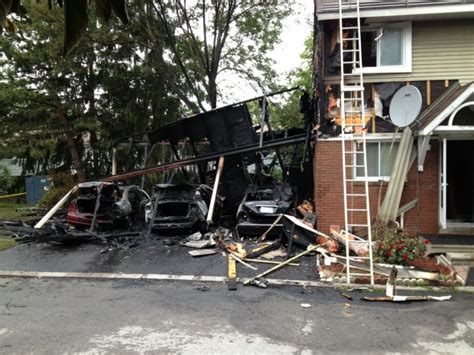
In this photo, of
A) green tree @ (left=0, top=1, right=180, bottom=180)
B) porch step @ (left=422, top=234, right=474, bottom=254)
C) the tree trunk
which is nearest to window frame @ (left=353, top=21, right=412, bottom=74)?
porch step @ (left=422, top=234, right=474, bottom=254)

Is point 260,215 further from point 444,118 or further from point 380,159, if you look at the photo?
point 444,118

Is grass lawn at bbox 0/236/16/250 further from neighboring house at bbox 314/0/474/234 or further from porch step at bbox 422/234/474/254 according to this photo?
porch step at bbox 422/234/474/254

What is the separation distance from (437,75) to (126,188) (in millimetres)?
10082

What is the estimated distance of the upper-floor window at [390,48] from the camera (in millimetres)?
10656

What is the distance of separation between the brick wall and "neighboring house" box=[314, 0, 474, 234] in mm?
23

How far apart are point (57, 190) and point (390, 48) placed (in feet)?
50.7

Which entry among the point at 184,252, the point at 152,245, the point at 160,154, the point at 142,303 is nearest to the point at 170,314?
the point at 142,303

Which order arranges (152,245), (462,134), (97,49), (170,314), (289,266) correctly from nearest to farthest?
(170,314) < (289,266) < (462,134) < (152,245) < (97,49)

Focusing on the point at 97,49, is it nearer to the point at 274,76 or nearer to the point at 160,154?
the point at 160,154

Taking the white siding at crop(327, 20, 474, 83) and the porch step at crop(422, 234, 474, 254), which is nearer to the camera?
the porch step at crop(422, 234, 474, 254)

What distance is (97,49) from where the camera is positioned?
18.7 m

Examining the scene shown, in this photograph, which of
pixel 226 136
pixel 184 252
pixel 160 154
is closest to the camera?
pixel 184 252

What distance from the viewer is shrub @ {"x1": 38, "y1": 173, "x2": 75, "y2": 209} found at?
63.0 ft

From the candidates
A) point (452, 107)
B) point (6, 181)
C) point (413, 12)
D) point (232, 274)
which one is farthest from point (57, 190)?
point (452, 107)
